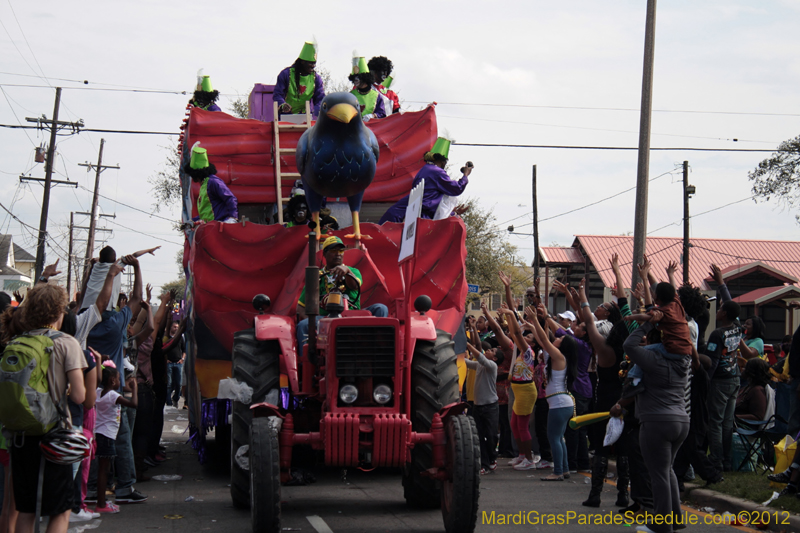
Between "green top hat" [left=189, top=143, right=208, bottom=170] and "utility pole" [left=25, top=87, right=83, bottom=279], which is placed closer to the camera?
"green top hat" [left=189, top=143, right=208, bottom=170]

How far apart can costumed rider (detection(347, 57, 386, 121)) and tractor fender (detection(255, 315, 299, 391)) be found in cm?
551

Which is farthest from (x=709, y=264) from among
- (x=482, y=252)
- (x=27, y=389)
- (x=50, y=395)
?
(x=27, y=389)

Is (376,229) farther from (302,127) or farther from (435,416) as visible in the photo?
(435,416)

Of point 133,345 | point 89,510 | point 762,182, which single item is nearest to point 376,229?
point 133,345

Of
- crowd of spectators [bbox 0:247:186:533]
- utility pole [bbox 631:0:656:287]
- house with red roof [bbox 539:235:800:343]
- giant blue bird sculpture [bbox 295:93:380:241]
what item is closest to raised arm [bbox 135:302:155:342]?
crowd of spectators [bbox 0:247:186:533]

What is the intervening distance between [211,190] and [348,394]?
181 inches

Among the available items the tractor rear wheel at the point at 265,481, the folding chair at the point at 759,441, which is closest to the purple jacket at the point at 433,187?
the folding chair at the point at 759,441

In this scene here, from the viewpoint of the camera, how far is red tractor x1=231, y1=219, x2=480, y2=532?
571cm

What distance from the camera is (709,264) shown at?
31.8 m

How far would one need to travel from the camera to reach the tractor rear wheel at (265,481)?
5648 millimetres

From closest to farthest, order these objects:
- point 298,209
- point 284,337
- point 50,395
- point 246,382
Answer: point 50,395 → point 246,382 → point 284,337 → point 298,209

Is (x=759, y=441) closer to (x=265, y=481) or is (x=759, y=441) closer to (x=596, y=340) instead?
(x=596, y=340)

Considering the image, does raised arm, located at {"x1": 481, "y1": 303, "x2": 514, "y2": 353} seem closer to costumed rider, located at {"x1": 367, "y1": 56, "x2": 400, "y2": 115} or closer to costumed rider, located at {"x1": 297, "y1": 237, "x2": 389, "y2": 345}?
costumed rider, located at {"x1": 297, "y1": 237, "x2": 389, "y2": 345}

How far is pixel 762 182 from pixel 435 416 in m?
22.8
